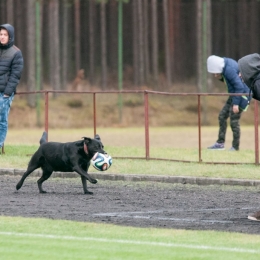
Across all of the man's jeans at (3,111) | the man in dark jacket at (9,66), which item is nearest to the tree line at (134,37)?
the man's jeans at (3,111)

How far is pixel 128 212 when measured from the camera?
38.5 feet

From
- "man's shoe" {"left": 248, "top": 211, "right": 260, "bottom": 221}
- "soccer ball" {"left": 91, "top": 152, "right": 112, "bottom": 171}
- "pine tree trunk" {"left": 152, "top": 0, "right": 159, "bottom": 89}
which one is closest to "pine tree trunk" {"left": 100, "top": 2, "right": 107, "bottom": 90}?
"pine tree trunk" {"left": 152, "top": 0, "right": 159, "bottom": 89}

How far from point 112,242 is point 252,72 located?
2.71m

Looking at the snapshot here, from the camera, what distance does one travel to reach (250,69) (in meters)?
10.8

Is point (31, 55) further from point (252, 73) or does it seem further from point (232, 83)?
point (252, 73)

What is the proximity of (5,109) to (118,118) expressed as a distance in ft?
55.9

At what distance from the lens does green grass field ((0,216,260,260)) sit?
331 inches

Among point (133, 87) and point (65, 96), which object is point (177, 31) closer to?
point (133, 87)

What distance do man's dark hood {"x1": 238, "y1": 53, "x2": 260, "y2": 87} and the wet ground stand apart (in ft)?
4.94

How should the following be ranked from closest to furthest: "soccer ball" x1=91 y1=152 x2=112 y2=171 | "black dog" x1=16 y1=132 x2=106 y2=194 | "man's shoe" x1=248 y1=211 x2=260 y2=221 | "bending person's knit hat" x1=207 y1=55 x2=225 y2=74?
"man's shoe" x1=248 y1=211 x2=260 y2=221 < "soccer ball" x1=91 y1=152 x2=112 y2=171 < "black dog" x1=16 y1=132 x2=106 y2=194 < "bending person's knit hat" x1=207 y1=55 x2=225 y2=74

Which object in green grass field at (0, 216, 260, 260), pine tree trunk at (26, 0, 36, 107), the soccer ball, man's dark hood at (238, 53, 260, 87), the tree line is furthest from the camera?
the tree line

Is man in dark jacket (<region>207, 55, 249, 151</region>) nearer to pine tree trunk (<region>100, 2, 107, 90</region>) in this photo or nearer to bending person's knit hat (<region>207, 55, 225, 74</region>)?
bending person's knit hat (<region>207, 55, 225, 74</region>)

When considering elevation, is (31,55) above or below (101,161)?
above

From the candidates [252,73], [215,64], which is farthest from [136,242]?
[215,64]
